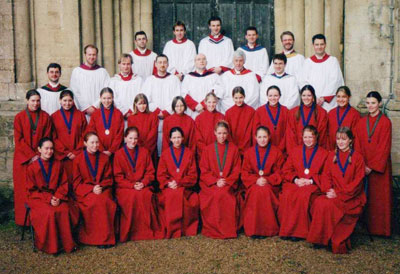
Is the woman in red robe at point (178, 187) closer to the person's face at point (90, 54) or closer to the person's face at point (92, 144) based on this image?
the person's face at point (92, 144)

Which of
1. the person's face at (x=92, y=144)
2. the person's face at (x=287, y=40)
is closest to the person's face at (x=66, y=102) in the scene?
the person's face at (x=92, y=144)

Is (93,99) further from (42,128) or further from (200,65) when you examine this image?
(200,65)

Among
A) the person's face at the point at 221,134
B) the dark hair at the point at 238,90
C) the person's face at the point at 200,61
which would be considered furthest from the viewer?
the person's face at the point at 200,61

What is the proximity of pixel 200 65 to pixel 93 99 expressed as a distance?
5.49 feet

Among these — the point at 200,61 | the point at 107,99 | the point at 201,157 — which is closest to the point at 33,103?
the point at 107,99

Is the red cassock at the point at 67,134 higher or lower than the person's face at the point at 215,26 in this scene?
lower

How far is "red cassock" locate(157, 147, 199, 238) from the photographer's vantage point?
21.1ft

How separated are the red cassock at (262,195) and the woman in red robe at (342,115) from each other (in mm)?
877

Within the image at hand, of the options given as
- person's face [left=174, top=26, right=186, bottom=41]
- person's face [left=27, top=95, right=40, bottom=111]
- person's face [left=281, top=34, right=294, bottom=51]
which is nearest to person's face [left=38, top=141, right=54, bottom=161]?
person's face [left=27, top=95, right=40, bottom=111]

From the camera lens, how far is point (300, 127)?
6.87 m

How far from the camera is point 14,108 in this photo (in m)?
7.93

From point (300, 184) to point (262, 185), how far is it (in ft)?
1.51

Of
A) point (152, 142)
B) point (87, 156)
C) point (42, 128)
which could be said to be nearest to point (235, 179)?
point (152, 142)

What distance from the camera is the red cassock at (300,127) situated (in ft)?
22.6
